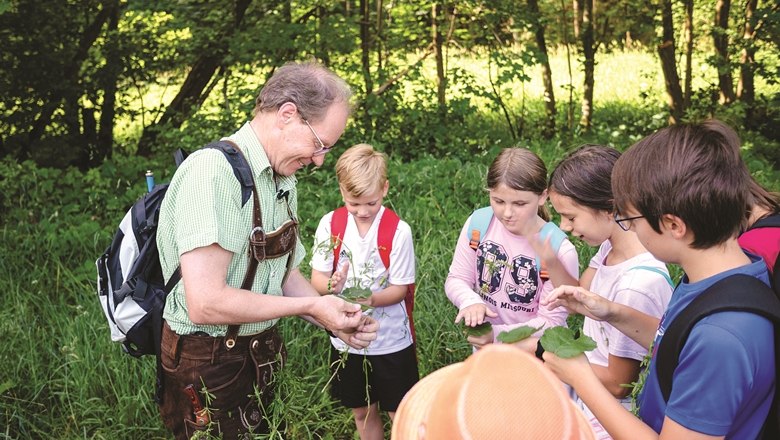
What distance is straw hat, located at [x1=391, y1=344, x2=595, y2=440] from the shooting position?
3.50 feet

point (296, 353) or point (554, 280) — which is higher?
point (554, 280)

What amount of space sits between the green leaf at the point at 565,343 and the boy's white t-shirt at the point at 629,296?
1.59ft

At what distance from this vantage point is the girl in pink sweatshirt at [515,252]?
2.84 m

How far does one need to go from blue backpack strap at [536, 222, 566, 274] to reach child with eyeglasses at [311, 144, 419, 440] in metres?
0.59

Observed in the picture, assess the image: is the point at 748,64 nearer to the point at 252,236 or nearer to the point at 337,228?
the point at 337,228

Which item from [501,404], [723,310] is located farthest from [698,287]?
[501,404]

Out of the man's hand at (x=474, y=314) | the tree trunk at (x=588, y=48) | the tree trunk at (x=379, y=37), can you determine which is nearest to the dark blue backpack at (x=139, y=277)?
the man's hand at (x=474, y=314)

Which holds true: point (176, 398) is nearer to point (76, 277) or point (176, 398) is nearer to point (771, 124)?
point (76, 277)

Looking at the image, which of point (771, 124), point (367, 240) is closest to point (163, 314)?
point (367, 240)

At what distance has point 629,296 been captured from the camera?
220cm

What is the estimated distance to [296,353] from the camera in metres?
3.72

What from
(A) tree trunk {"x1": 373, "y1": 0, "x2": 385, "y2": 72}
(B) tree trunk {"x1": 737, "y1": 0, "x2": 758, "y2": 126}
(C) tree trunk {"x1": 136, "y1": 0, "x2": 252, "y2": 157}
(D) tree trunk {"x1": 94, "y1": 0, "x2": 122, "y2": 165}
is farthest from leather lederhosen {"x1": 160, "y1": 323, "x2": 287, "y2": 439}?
(B) tree trunk {"x1": 737, "y1": 0, "x2": 758, "y2": 126}

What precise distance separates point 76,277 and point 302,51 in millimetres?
3843

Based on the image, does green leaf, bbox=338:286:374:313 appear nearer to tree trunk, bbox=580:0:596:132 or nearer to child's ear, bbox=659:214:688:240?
child's ear, bbox=659:214:688:240
